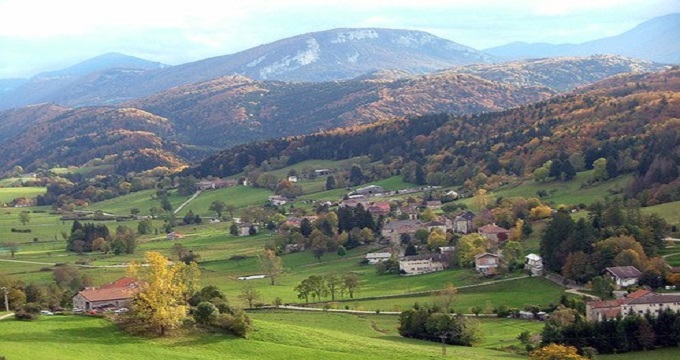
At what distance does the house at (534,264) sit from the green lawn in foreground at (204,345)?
25.3 metres

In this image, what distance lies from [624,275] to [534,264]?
36.5ft

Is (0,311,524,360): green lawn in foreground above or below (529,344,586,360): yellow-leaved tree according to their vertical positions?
above

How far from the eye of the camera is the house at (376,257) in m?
97.3

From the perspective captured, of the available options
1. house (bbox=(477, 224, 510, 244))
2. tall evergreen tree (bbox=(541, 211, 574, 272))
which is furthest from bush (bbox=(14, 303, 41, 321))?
house (bbox=(477, 224, 510, 244))

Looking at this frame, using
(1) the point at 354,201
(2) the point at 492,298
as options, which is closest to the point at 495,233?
(2) the point at 492,298

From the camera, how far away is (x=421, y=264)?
89.6m

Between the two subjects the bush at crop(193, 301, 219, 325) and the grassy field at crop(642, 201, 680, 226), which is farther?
A: the grassy field at crop(642, 201, 680, 226)

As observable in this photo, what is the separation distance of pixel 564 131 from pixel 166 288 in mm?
120930

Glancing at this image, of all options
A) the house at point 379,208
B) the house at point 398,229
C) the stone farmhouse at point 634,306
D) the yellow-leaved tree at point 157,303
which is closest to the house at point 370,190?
the house at point 379,208

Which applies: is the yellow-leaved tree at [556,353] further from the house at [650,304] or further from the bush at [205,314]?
the bush at [205,314]

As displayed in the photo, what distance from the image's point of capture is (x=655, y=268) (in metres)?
68.8

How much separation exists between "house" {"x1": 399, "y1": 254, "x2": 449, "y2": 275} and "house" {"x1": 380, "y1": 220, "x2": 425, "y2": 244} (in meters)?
14.0

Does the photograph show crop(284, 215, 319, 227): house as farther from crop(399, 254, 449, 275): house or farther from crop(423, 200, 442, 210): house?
crop(399, 254, 449, 275): house

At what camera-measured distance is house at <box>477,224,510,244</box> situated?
9512 centimetres
